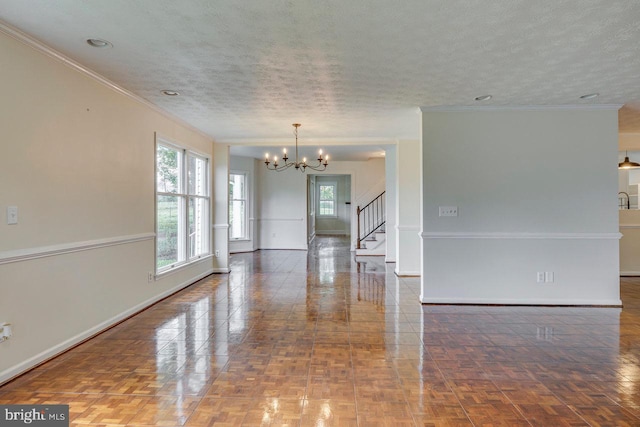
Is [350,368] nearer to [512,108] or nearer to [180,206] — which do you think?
[512,108]

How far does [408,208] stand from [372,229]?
345 cm

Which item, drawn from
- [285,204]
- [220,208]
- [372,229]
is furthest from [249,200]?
[372,229]

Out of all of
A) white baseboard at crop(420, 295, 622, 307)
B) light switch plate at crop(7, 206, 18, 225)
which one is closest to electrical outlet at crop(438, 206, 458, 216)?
white baseboard at crop(420, 295, 622, 307)

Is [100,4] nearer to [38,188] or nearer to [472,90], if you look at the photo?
[38,188]

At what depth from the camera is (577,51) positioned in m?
2.71

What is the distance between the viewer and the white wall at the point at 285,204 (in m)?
9.82

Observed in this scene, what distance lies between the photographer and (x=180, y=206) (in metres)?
5.13

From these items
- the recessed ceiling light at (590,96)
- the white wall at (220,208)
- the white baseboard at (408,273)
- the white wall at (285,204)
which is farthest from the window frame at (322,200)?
the recessed ceiling light at (590,96)

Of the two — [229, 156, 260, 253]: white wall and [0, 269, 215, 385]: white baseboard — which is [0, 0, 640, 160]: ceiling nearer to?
[0, 269, 215, 385]: white baseboard

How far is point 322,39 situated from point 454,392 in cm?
253

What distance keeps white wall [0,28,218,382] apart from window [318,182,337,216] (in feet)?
34.2

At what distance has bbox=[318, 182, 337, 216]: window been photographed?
47.0 ft

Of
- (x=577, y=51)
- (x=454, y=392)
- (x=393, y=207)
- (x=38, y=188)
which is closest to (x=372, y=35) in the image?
(x=577, y=51)

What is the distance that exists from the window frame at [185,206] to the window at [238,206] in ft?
9.41
